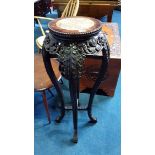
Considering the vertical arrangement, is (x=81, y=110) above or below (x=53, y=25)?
below

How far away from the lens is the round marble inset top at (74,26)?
3.41 feet

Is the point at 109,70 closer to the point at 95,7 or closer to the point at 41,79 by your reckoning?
the point at 41,79

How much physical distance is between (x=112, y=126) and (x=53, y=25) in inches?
39.4

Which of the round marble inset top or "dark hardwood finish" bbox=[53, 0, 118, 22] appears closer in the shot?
the round marble inset top

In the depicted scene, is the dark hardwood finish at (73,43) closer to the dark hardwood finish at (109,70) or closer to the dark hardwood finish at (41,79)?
the dark hardwood finish at (41,79)

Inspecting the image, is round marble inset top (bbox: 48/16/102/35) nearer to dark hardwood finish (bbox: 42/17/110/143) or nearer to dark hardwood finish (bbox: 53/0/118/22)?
dark hardwood finish (bbox: 42/17/110/143)

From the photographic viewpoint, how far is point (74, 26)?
3.65 ft

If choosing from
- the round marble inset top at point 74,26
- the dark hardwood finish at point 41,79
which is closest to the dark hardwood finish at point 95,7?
the dark hardwood finish at point 41,79

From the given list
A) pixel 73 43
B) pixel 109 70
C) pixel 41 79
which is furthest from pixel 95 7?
pixel 73 43

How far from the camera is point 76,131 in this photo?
1.48 metres

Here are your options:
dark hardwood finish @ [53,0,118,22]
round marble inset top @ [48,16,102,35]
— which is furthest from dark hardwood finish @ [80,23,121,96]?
dark hardwood finish @ [53,0,118,22]

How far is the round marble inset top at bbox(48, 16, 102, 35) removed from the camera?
1039 mm
